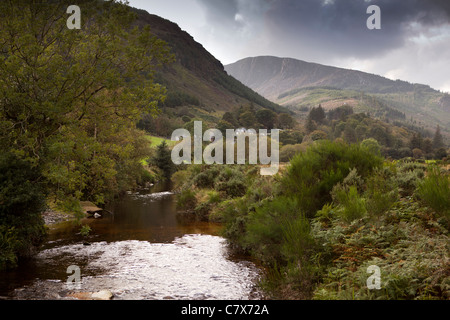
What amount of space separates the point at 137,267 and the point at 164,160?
4425 centimetres

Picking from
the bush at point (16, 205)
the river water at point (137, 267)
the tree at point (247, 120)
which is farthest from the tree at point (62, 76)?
the tree at point (247, 120)

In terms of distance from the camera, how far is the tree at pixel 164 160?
53.1m

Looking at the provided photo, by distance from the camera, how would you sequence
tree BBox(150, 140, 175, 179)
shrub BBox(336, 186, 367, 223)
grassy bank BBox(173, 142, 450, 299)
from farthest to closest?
tree BBox(150, 140, 175, 179)
shrub BBox(336, 186, 367, 223)
grassy bank BBox(173, 142, 450, 299)

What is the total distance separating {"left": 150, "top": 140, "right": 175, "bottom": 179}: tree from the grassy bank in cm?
4114

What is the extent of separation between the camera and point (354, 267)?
664cm

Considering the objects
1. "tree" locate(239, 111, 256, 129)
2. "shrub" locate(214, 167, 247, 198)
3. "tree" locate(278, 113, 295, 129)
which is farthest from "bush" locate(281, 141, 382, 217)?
"tree" locate(278, 113, 295, 129)

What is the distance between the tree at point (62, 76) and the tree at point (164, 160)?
124ft

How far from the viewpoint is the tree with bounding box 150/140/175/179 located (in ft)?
174

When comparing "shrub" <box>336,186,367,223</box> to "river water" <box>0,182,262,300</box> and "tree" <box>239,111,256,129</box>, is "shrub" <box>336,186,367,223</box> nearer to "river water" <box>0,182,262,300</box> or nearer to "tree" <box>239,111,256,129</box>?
"river water" <box>0,182,262,300</box>

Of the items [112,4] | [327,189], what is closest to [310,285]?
[327,189]

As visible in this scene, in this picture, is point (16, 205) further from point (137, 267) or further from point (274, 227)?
point (274, 227)

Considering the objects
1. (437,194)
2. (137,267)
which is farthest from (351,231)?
(137,267)

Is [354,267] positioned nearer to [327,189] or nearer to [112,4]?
[327,189]
